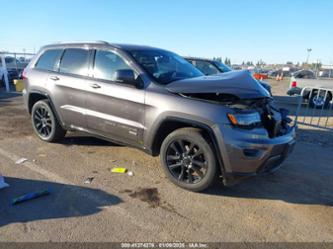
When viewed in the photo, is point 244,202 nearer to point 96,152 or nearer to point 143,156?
point 143,156

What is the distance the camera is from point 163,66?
179 inches

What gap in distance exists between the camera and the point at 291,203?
360 centimetres

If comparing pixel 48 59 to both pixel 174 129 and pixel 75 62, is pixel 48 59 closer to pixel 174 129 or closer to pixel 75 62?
pixel 75 62

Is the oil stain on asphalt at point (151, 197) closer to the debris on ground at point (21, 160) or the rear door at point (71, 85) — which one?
the rear door at point (71, 85)

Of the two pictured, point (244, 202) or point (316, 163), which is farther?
point (316, 163)

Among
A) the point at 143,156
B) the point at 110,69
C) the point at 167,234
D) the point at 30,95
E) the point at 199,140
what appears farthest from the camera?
the point at 30,95

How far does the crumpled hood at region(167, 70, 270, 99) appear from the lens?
3549 mm

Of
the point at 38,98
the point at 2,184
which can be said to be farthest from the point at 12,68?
the point at 2,184

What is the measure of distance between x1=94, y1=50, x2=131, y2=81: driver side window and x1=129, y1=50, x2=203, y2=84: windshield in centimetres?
25

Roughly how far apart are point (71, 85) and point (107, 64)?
2.63 feet

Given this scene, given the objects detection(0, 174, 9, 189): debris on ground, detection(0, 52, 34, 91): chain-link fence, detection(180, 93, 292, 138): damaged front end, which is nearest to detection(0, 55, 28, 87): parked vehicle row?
detection(0, 52, 34, 91): chain-link fence

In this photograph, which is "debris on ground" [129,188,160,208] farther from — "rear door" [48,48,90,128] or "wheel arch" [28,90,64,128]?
"wheel arch" [28,90,64,128]

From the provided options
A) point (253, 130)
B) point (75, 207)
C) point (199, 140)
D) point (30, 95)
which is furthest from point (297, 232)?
point (30, 95)

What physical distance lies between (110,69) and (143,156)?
5.15 ft
